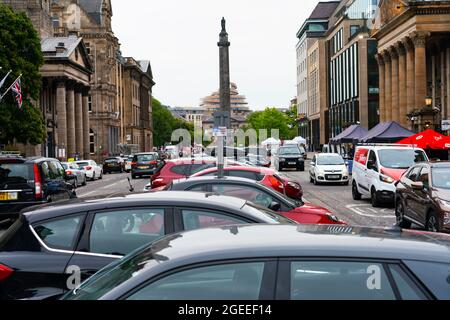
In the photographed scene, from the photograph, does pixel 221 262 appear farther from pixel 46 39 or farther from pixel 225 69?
pixel 46 39

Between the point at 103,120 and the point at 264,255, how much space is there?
89.7 meters

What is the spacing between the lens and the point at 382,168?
2114 centimetres

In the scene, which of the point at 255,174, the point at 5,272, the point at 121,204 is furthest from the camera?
the point at 255,174

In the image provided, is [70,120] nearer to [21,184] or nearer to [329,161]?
[329,161]

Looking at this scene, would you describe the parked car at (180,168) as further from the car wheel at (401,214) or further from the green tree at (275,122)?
the green tree at (275,122)

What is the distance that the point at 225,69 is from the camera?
124ft

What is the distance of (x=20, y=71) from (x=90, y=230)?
4602cm

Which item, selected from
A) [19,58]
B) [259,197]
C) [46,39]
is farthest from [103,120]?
[259,197]

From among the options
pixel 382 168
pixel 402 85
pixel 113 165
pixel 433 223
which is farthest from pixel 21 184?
pixel 113 165

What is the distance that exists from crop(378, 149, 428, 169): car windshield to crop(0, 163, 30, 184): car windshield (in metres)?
10.8

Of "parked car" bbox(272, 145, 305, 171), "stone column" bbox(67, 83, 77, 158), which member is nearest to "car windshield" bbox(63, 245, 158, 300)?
"parked car" bbox(272, 145, 305, 171)

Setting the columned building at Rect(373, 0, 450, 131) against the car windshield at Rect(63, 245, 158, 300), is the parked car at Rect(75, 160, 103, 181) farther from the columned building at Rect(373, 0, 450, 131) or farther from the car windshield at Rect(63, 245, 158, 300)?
the car windshield at Rect(63, 245, 158, 300)

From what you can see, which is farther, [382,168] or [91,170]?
[91,170]

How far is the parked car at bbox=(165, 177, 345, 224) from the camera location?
10.8 m
